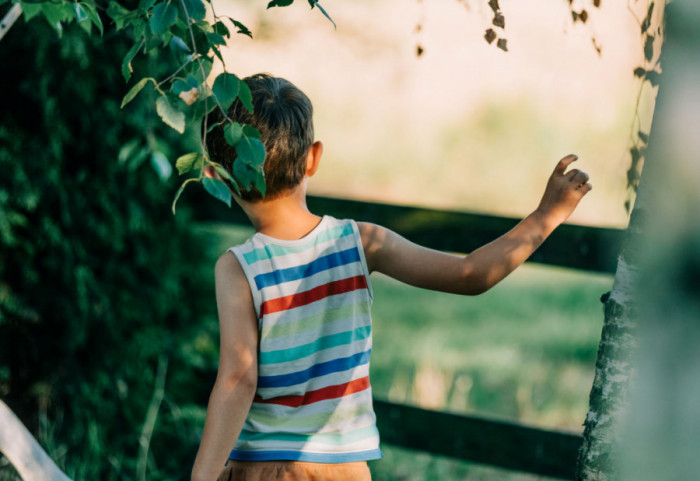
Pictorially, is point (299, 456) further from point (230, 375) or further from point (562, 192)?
point (562, 192)

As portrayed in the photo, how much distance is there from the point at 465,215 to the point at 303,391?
1.19 meters

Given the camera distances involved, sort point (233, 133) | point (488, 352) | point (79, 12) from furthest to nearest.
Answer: point (488, 352), point (79, 12), point (233, 133)

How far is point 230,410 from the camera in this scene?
1298mm

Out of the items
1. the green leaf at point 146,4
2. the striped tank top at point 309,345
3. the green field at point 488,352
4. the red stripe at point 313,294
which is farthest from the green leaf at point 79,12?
the green field at point 488,352

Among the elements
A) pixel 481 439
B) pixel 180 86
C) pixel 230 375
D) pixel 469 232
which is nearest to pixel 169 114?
pixel 180 86

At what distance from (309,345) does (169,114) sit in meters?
0.51

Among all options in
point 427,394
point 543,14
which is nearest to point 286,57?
point 543,14

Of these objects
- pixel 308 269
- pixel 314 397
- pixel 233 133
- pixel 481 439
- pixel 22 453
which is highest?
pixel 233 133

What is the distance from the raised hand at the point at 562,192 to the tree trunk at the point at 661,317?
0.13 m

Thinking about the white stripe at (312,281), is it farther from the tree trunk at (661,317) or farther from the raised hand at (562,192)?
the tree trunk at (661,317)

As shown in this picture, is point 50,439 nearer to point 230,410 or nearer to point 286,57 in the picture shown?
point 230,410

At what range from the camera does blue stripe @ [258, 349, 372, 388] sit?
4.43ft

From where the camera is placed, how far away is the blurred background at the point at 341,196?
254 centimetres

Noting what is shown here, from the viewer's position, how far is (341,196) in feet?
Answer: 9.04
